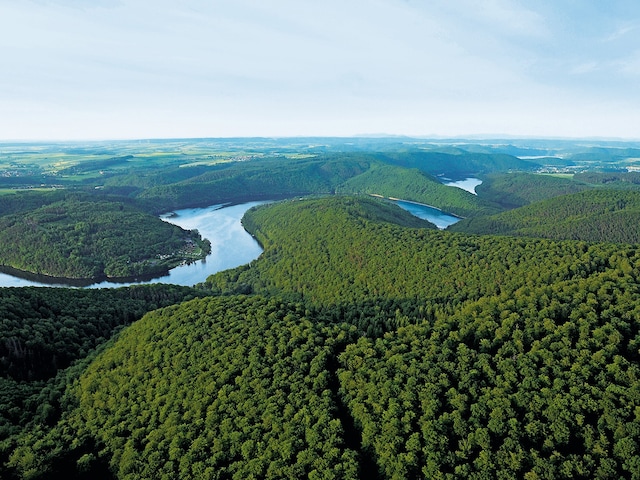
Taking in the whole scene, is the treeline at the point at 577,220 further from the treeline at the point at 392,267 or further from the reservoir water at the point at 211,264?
the reservoir water at the point at 211,264

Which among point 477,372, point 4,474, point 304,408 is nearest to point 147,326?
point 4,474

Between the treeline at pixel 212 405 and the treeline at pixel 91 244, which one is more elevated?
the treeline at pixel 212 405

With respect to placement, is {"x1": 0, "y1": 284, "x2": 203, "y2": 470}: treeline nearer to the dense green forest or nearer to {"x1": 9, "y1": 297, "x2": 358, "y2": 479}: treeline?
the dense green forest

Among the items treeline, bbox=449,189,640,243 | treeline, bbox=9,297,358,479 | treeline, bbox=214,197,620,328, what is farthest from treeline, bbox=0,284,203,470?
treeline, bbox=449,189,640,243

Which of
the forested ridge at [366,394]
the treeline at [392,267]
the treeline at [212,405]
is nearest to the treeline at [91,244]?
the treeline at [392,267]

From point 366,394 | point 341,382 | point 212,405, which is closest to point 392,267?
point 341,382

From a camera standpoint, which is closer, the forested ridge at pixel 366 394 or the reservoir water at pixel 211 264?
the forested ridge at pixel 366 394
